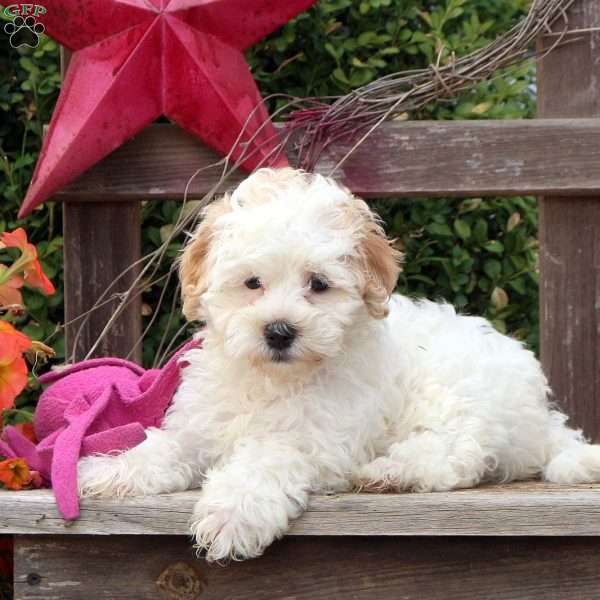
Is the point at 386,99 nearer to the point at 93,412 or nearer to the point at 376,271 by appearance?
the point at 376,271

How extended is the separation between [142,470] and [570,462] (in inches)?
46.3

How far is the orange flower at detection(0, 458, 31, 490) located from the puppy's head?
57 centimetres

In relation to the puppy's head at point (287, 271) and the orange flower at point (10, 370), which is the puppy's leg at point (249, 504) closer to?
the puppy's head at point (287, 271)

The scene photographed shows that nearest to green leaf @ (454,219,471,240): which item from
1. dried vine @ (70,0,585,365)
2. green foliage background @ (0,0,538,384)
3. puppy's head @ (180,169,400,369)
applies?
green foliage background @ (0,0,538,384)

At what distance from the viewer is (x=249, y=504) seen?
2455 mm

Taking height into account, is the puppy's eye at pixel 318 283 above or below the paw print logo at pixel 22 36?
below

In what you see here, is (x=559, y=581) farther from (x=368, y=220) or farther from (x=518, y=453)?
(x=368, y=220)

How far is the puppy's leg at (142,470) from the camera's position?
2631mm

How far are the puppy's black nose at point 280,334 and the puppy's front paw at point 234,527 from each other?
1.25 ft

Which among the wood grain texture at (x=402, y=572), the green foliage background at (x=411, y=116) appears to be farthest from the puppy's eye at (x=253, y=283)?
the green foliage background at (x=411, y=116)

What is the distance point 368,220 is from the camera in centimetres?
285

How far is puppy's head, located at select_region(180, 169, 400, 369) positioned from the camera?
104 inches

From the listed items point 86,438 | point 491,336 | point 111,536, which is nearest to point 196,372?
point 86,438

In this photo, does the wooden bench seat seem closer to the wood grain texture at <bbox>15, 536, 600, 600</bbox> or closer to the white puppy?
the wood grain texture at <bbox>15, 536, 600, 600</bbox>
